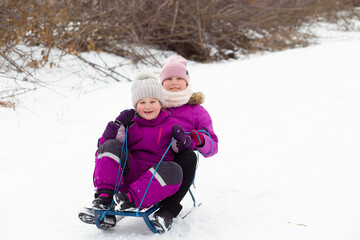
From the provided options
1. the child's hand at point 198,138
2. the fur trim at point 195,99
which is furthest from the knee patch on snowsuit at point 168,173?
the fur trim at point 195,99

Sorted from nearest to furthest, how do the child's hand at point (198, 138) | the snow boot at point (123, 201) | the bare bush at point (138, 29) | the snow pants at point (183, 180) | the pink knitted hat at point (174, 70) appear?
the snow boot at point (123, 201) < the snow pants at point (183, 180) < the child's hand at point (198, 138) < the pink knitted hat at point (174, 70) < the bare bush at point (138, 29)

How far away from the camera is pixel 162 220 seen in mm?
2221

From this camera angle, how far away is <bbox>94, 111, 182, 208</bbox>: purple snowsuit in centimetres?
220

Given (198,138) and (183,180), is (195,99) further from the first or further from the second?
(183,180)

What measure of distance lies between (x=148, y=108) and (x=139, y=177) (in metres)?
0.40

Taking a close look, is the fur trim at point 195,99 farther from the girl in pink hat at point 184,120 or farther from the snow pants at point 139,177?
the snow pants at point 139,177

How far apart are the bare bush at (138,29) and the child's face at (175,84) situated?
251cm

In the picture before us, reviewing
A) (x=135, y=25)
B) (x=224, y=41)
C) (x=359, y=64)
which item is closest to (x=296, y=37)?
(x=224, y=41)

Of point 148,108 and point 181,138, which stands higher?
point 148,108

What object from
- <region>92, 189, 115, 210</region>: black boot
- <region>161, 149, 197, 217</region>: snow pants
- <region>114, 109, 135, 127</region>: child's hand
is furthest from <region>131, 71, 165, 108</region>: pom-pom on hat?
<region>92, 189, 115, 210</region>: black boot

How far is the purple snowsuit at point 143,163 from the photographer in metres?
2.20

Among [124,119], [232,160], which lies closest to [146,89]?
[124,119]

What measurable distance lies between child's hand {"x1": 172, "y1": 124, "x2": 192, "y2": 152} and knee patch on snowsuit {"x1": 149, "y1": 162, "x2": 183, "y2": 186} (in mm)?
139

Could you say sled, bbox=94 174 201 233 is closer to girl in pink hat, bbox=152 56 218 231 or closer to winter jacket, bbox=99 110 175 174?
girl in pink hat, bbox=152 56 218 231
